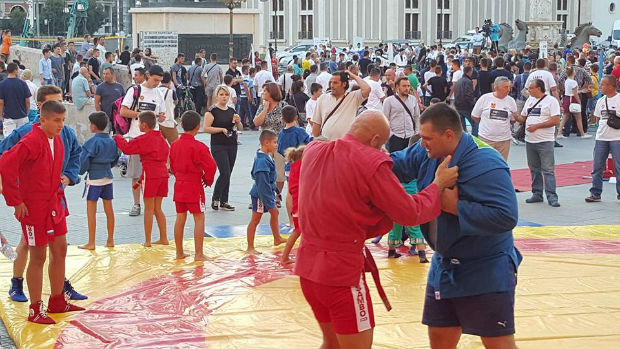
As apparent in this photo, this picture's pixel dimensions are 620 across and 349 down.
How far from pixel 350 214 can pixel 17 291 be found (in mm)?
4200

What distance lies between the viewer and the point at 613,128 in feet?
43.5

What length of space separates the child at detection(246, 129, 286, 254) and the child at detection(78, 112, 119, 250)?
5.23 feet

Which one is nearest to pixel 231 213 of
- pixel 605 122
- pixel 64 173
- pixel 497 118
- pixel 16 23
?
pixel 497 118

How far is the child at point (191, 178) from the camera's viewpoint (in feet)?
31.9

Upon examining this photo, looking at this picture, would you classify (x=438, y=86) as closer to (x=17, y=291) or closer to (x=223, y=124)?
(x=223, y=124)

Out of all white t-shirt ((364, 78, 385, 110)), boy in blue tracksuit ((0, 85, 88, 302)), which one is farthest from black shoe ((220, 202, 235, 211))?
boy in blue tracksuit ((0, 85, 88, 302))

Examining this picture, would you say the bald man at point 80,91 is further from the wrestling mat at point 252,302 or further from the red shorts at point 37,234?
the red shorts at point 37,234

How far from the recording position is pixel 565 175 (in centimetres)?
1606

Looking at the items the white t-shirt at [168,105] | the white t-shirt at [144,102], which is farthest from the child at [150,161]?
the white t-shirt at [168,105]

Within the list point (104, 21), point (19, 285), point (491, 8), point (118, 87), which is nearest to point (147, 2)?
point (118, 87)

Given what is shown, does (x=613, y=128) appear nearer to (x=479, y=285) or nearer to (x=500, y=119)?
(x=500, y=119)

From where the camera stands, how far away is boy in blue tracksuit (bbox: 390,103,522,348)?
5.13m

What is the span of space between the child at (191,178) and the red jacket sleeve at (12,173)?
251 cm

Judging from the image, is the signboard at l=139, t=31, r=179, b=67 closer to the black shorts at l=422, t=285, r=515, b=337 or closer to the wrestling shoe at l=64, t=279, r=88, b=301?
the wrestling shoe at l=64, t=279, r=88, b=301
